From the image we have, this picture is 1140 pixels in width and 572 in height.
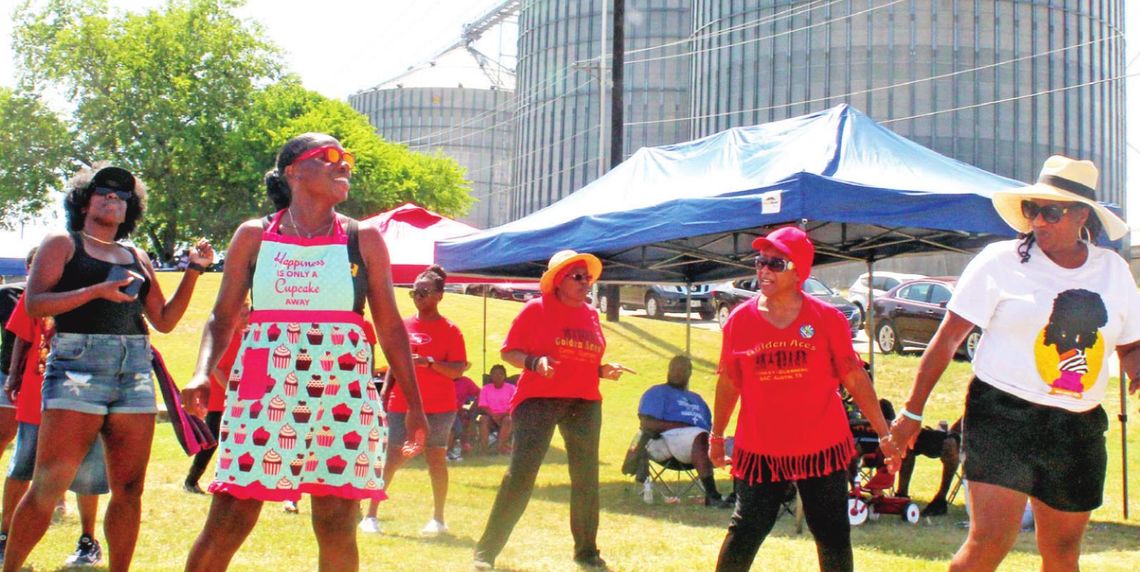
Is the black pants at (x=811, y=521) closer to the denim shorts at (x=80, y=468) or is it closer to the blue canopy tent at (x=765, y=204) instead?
the denim shorts at (x=80, y=468)

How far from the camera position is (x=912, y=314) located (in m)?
19.7

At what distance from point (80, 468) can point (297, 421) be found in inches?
101

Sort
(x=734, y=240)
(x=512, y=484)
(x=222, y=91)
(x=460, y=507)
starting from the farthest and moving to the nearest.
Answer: (x=222, y=91) < (x=734, y=240) < (x=460, y=507) < (x=512, y=484)

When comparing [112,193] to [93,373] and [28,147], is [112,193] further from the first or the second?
[28,147]

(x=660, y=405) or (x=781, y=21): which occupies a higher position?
(x=781, y=21)

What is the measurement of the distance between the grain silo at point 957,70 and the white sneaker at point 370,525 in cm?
3968

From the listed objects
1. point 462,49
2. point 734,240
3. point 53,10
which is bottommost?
point 734,240

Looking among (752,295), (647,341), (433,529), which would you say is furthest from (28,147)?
(433,529)

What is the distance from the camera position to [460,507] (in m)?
9.19

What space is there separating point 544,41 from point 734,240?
5748cm

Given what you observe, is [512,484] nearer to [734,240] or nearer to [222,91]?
[734,240]

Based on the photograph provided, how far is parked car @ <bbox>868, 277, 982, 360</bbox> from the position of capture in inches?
762

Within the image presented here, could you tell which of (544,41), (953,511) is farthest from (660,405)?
(544,41)

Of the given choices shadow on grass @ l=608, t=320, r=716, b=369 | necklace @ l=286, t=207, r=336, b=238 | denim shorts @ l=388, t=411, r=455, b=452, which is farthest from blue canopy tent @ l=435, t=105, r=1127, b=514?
shadow on grass @ l=608, t=320, r=716, b=369
